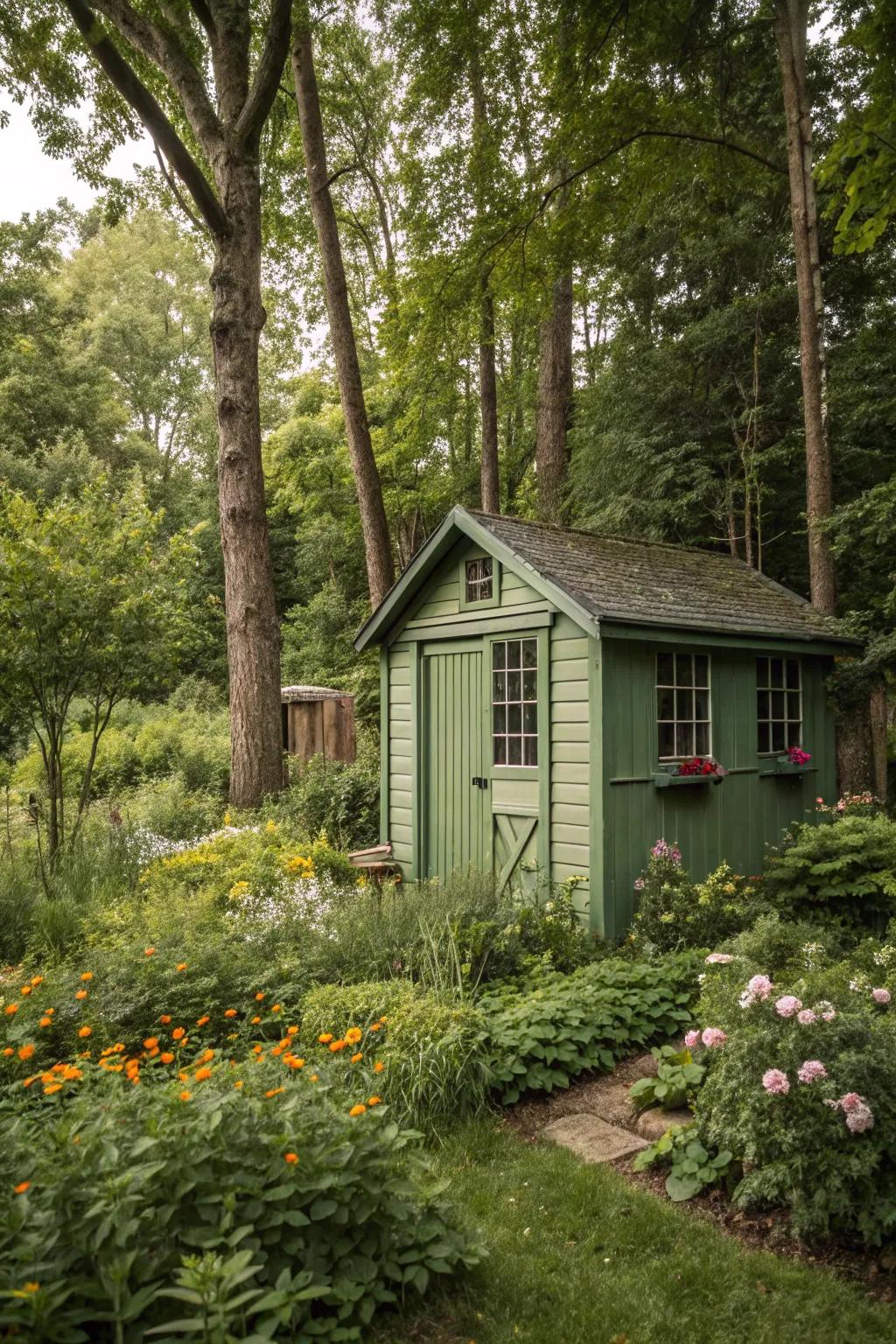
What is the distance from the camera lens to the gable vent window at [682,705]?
7.08 meters

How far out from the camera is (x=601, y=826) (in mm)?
6402

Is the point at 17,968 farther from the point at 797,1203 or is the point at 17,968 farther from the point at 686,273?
the point at 686,273

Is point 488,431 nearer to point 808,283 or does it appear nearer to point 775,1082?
point 808,283

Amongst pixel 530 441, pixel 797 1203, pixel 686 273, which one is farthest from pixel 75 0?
pixel 530 441

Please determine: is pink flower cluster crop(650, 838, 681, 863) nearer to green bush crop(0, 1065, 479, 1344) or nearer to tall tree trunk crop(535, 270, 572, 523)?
green bush crop(0, 1065, 479, 1344)

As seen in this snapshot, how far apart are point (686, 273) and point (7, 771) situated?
1121 cm

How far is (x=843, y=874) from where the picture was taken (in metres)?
6.52

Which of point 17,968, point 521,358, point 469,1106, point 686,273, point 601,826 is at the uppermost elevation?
point 521,358

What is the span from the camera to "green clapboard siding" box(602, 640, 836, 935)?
6512 mm

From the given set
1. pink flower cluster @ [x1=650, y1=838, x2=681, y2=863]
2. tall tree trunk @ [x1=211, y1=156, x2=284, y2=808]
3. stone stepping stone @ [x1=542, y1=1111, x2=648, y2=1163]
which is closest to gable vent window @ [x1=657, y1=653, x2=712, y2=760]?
pink flower cluster @ [x1=650, y1=838, x2=681, y2=863]

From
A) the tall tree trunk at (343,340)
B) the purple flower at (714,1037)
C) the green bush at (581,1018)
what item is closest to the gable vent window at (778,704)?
the green bush at (581,1018)

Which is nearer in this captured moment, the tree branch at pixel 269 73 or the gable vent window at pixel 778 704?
the gable vent window at pixel 778 704

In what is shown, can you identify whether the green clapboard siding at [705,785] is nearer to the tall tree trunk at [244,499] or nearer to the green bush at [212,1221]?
the green bush at [212,1221]

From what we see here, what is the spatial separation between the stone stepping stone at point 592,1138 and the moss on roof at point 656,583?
3.32 metres
